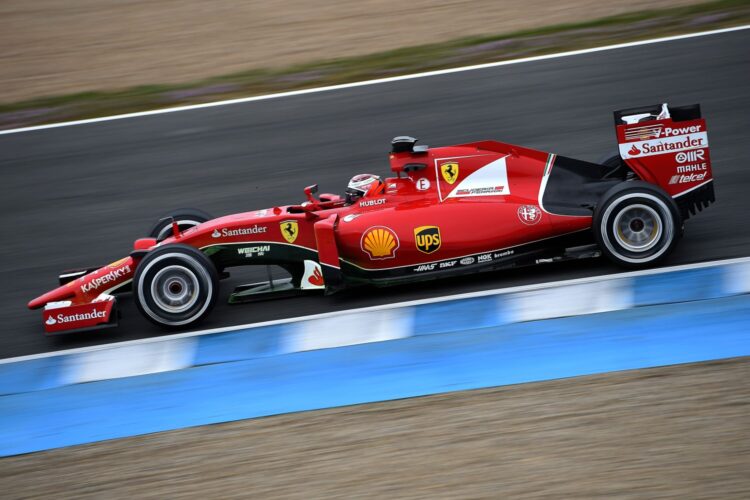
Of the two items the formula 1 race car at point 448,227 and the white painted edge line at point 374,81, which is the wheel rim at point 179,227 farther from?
the white painted edge line at point 374,81

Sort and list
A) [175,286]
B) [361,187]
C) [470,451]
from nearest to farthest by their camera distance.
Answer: [470,451] < [175,286] < [361,187]

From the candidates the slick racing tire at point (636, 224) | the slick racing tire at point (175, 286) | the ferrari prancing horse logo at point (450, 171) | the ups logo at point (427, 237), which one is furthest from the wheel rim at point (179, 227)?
the slick racing tire at point (636, 224)

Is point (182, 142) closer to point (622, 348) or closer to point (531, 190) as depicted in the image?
point (531, 190)

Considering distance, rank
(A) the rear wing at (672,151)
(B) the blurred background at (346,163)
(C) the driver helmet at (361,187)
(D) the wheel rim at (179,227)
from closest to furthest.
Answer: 1. (B) the blurred background at (346,163)
2. (A) the rear wing at (672,151)
3. (C) the driver helmet at (361,187)
4. (D) the wheel rim at (179,227)

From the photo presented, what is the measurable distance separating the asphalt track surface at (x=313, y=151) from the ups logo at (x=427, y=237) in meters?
0.53

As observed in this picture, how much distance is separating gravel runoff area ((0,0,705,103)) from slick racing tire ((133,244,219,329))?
785cm

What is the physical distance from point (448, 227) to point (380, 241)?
53 centimetres

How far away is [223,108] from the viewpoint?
12422mm

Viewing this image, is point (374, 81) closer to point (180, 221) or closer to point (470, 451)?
point (180, 221)

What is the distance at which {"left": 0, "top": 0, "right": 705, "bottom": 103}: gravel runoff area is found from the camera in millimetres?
14609

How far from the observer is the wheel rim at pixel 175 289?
6891 millimetres

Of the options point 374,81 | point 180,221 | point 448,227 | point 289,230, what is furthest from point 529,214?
point 374,81

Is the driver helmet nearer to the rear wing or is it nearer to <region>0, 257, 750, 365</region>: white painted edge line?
<region>0, 257, 750, 365</region>: white painted edge line

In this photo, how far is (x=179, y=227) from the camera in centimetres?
792
